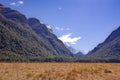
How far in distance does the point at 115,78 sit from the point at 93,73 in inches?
97.0

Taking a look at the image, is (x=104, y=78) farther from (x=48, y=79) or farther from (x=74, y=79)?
(x=48, y=79)

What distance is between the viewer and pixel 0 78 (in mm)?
16391

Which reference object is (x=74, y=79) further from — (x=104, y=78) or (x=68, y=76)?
(x=104, y=78)

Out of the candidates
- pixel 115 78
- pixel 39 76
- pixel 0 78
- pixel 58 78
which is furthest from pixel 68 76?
pixel 0 78

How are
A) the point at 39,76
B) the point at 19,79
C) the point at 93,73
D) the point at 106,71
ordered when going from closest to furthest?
the point at 19,79 → the point at 39,76 → the point at 93,73 → the point at 106,71

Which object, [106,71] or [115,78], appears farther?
[106,71]

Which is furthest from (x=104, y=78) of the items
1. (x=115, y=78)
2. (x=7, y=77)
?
(x=7, y=77)

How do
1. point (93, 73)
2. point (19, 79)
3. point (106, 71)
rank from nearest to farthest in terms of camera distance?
1. point (19, 79)
2. point (93, 73)
3. point (106, 71)

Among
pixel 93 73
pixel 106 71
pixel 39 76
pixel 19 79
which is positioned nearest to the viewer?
pixel 19 79

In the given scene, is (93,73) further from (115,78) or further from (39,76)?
(39,76)

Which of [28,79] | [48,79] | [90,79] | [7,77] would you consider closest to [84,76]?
[90,79]

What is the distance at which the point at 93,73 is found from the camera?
1895cm

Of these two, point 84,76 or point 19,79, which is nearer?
point 19,79

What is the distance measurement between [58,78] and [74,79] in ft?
3.64
